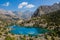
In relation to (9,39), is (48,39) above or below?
below

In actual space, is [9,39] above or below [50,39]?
above

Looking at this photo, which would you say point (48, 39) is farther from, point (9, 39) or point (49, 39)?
point (9, 39)

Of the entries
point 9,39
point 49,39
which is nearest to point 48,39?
point 49,39

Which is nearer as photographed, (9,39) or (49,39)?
(9,39)

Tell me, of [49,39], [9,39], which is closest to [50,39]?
[49,39]

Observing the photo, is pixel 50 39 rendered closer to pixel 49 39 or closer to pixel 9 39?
pixel 49 39

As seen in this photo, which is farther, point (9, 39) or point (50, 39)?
point (50, 39)
